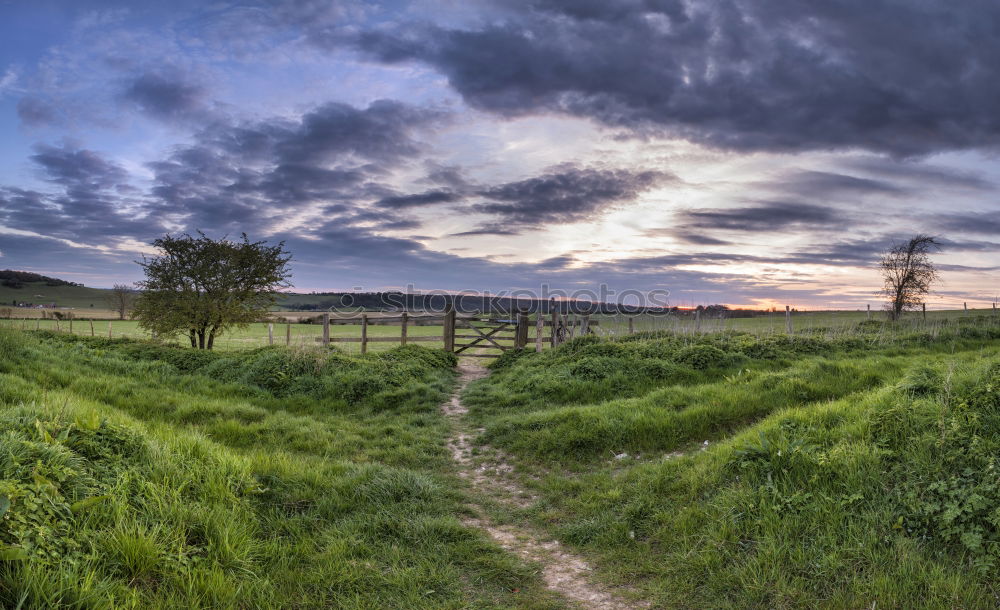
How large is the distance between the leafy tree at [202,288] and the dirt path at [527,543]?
1348 cm

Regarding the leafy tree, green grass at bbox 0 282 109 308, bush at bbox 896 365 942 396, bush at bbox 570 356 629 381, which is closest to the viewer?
bush at bbox 896 365 942 396

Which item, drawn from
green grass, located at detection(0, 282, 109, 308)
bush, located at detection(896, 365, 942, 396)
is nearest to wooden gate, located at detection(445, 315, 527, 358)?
bush, located at detection(896, 365, 942, 396)

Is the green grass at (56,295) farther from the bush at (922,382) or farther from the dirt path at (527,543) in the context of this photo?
the bush at (922,382)

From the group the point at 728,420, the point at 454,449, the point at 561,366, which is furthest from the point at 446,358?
the point at 728,420

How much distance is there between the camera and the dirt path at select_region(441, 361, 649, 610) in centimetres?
415

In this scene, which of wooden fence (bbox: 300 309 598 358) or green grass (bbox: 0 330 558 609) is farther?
wooden fence (bbox: 300 309 598 358)

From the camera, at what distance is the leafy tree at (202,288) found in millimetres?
17453

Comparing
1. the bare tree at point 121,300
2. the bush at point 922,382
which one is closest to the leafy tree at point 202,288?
the bush at point 922,382

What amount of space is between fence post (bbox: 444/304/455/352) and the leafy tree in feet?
24.3

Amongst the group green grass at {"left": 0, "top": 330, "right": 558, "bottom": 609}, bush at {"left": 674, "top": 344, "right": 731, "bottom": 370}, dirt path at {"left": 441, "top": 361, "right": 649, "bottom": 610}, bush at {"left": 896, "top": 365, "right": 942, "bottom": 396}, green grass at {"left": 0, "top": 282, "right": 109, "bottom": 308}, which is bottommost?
dirt path at {"left": 441, "top": 361, "right": 649, "bottom": 610}

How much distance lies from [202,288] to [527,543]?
17653 millimetres

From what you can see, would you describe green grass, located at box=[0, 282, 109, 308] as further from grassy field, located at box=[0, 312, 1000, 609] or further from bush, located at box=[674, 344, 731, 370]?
grassy field, located at box=[0, 312, 1000, 609]

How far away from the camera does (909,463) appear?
Result: 4691 mm

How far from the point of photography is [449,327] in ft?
67.9
